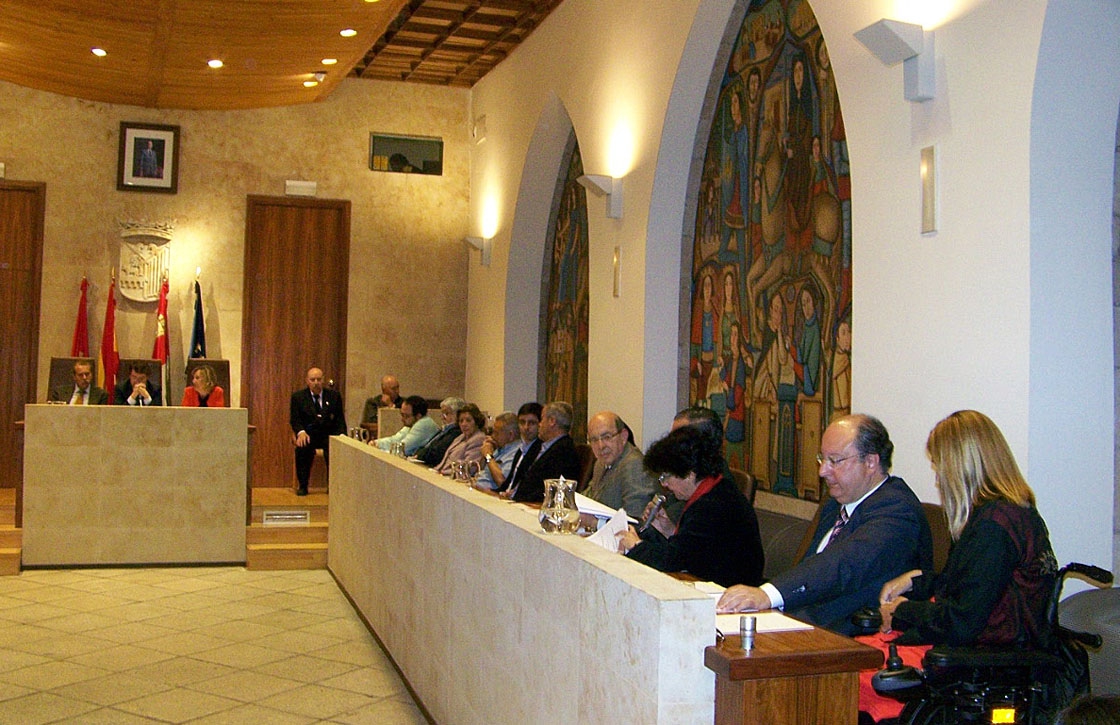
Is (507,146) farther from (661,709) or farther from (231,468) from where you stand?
(661,709)

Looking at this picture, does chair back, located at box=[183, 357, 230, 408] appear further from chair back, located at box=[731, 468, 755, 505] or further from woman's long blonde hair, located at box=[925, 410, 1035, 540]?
woman's long blonde hair, located at box=[925, 410, 1035, 540]

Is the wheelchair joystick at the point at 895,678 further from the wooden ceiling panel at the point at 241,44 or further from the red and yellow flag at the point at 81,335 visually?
the red and yellow flag at the point at 81,335

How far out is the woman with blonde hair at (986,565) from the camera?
9.45ft

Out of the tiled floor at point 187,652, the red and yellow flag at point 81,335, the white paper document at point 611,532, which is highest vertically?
the red and yellow flag at point 81,335

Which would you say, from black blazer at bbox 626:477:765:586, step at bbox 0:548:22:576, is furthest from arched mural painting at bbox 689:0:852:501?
step at bbox 0:548:22:576

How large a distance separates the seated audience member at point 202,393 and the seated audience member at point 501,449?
3.73 m

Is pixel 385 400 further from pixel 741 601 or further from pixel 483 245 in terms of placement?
pixel 741 601

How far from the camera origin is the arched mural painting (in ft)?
20.1

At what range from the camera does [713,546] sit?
379 cm

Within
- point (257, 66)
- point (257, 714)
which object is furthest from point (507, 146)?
point (257, 714)

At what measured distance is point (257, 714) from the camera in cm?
517

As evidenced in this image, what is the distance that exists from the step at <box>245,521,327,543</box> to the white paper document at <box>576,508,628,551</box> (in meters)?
5.97

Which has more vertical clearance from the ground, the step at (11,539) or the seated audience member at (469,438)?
the seated audience member at (469,438)

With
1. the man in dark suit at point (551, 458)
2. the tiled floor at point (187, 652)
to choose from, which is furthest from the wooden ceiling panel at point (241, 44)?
→ the tiled floor at point (187, 652)
